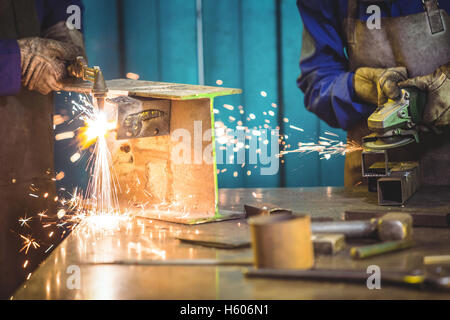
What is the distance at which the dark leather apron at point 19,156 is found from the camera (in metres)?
2.19

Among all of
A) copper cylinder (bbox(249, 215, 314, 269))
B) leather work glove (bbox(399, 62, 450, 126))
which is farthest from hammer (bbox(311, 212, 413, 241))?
leather work glove (bbox(399, 62, 450, 126))

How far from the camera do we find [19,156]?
7.47ft

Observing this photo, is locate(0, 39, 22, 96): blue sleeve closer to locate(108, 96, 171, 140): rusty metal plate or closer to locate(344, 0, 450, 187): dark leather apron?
locate(108, 96, 171, 140): rusty metal plate

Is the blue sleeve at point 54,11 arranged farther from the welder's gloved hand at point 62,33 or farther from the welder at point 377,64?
the welder at point 377,64

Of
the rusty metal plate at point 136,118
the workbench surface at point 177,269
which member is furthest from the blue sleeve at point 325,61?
the rusty metal plate at point 136,118

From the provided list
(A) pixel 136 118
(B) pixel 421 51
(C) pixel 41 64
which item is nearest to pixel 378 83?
(B) pixel 421 51

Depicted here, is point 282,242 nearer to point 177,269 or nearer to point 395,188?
point 177,269

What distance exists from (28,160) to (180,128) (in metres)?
0.80

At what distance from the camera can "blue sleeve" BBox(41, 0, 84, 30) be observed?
2479mm

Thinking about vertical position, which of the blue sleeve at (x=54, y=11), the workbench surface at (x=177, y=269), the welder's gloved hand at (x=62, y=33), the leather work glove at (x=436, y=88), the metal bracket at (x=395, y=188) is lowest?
the workbench surface at (x=177, y=269)

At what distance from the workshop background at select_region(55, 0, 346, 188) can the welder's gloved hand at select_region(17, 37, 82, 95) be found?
1.77 metres

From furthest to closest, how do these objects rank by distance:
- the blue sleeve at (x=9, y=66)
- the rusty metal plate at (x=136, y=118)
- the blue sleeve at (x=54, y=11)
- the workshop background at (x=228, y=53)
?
the workshop background at (x=228, y=53) < the blue sleeve at (x=54, y=11) < the blue sleeve at (x=9, y=66) < the rusty metal plate at (x=136, y=118)

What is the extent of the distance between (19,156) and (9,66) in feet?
1.34

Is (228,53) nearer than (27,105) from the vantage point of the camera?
No
